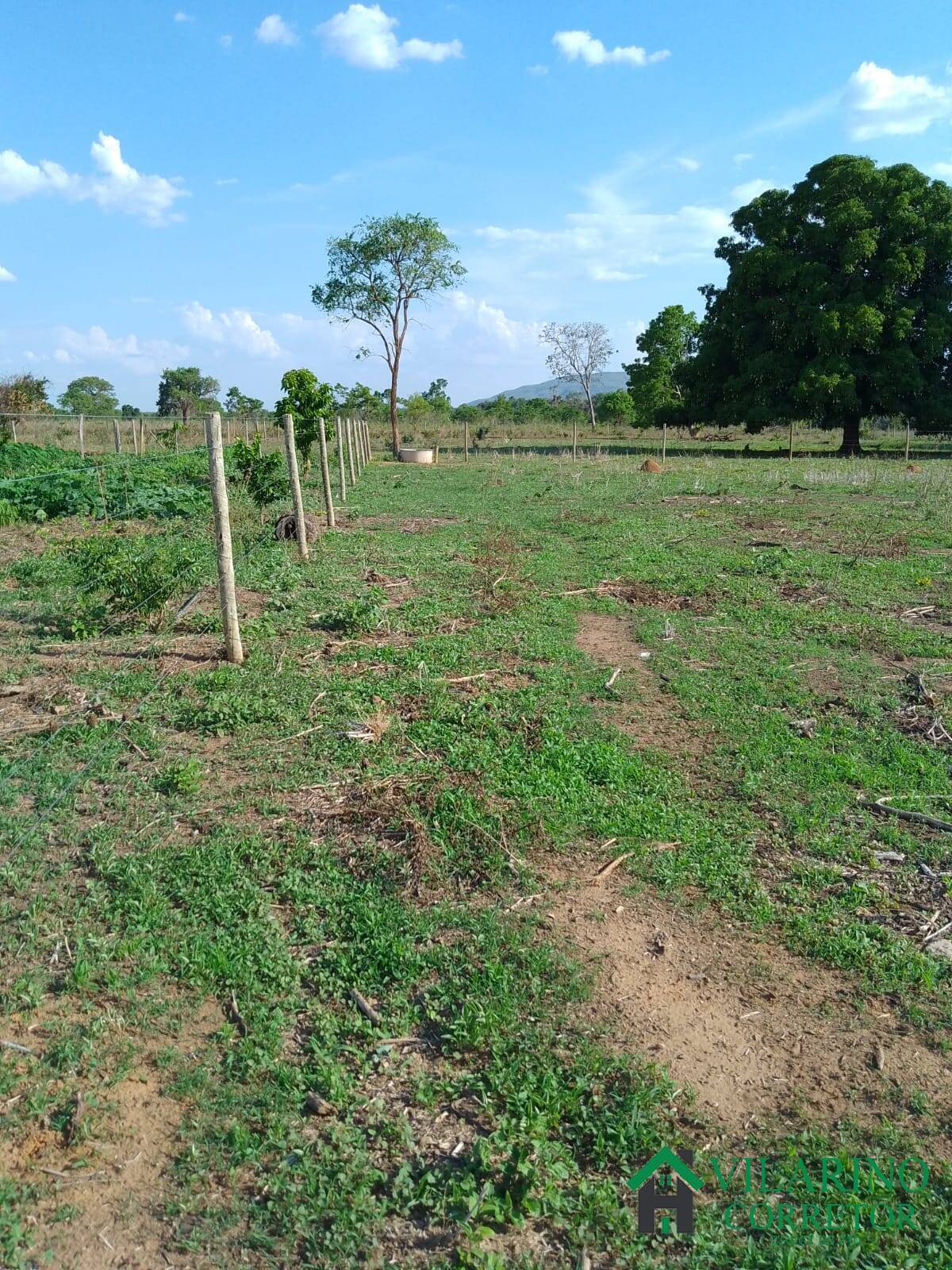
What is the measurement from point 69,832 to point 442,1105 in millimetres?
2185

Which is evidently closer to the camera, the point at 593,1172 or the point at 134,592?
the point at 593,1172

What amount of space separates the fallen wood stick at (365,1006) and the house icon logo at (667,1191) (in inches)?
35.4

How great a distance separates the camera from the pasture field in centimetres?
216

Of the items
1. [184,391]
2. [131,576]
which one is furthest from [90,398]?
[131,576]

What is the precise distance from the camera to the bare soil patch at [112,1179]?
2.01 metres

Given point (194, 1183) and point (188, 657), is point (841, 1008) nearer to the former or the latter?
point (194, 1183)

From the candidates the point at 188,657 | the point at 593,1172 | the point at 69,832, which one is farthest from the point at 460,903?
the point at 188,657

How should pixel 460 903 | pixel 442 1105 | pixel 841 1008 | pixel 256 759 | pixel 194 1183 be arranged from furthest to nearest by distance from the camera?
pixel 256 759 → pixel 460 903 → pixel 841 1008 → pixel 442 1105 → pixel 194 1183

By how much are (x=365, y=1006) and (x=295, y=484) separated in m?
7.55

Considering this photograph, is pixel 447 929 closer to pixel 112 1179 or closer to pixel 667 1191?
pixel 667 1191

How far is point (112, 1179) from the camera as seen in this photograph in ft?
7.22

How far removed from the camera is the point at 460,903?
338 cm

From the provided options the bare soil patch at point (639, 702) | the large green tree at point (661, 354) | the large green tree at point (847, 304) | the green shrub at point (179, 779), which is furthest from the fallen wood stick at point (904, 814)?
the large green tree at point (661, 354)

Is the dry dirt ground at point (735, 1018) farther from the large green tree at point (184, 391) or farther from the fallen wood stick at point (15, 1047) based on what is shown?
the large green tree at point (184, 391)
